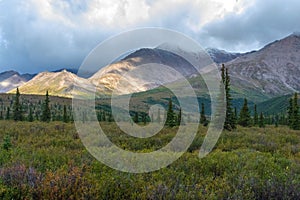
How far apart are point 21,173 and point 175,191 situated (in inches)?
153

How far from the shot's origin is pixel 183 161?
9.57 metres

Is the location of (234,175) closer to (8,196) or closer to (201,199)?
(201,199)

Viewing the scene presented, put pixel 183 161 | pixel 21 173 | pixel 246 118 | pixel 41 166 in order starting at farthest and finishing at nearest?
pixel 246 118 → pixel 183 161 → pixel 41 166 → pixel 21 173

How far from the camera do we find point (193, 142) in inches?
626

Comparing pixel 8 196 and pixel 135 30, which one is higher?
pixel 135 30

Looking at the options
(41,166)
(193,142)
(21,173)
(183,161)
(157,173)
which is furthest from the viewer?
(193,142)

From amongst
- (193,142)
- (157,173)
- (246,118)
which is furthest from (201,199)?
(246,118)

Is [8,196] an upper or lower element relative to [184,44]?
lower

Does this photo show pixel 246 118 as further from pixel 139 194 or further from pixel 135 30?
pixel 139 194

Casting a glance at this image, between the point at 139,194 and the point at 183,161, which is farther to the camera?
the point at 183,161

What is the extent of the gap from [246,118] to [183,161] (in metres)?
41.6

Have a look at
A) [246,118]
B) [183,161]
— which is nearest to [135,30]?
[183,161]

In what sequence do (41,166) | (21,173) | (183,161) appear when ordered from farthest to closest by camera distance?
1. (183,161)
2. (41,166)
3. (21,173)

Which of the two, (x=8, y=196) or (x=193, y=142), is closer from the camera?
(x=8, y=196)
